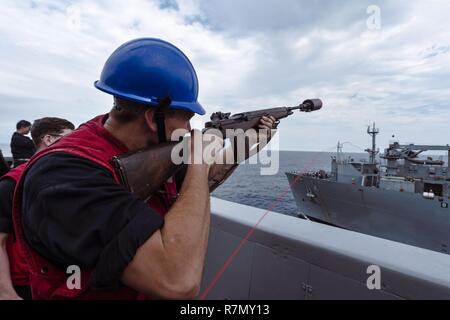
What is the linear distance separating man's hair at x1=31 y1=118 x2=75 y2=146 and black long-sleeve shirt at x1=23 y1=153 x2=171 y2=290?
2.28 meters

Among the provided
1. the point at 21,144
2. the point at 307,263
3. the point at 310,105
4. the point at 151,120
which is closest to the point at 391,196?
the point at 310,105

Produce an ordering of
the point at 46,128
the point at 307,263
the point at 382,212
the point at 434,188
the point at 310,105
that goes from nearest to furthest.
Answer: the point at 307,263, the point at 46,128, the point at 310,105, the point at 434,188, the point at 382,212

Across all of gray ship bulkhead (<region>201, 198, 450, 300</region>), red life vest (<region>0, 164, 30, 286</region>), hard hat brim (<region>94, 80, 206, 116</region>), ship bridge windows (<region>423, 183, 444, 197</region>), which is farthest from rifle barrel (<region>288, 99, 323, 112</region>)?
ship bridge windows (<region>423, 183, 444, 197</region>)

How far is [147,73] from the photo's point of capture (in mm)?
1569

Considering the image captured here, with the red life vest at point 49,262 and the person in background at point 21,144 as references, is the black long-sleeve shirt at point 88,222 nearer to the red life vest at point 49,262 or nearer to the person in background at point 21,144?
the red life vest at point 49,262

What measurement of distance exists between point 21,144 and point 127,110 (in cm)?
641

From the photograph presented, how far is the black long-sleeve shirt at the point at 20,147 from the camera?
651 centimetres

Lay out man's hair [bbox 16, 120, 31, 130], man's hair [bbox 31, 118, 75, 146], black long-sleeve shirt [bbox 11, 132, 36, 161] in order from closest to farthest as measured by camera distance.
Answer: man's hair [bbox 31, 118, 75, 146] < black long-sleeve shirt [bbox 11, 132, 36, 161] < man's hair [bbox 16, 120, 31, 130]

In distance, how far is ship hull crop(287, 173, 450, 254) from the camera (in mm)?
21375

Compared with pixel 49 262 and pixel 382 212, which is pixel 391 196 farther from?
pixel 49 262

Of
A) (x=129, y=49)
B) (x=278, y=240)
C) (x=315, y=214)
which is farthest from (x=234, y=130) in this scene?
(x=315, y=214)

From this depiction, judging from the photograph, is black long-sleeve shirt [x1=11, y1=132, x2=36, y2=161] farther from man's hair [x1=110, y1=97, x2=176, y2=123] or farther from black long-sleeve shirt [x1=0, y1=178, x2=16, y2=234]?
man's hair [x1=110, y1=97, x2=176, y2=123]

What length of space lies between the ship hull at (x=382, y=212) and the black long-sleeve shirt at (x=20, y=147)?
78.1ft

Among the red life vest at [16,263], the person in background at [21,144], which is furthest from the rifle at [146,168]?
the person in background at [21,144]
